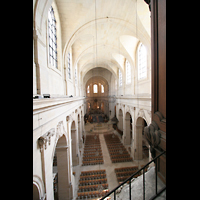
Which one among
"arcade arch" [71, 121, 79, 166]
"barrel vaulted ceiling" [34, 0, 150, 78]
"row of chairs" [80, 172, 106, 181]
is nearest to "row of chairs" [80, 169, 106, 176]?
"row of chairs" [80, 172, 106, 181]

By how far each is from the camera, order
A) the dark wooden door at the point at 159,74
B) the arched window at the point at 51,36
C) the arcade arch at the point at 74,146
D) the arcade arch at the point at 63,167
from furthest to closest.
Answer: the arcade arch at the point at 74,146 < the arcade arch at the point at 63,167 < the arched window at the point at 51,36 < the dark wooden door at the point at 159,74

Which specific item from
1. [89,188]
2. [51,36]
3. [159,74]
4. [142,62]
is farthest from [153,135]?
[142,62]

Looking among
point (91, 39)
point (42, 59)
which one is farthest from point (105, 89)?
point (42, 59)

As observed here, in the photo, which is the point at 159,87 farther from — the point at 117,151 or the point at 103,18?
the point at 117,151

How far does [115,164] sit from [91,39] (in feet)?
37.1

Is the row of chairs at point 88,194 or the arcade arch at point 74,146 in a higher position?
the arcade arch at point 74,146

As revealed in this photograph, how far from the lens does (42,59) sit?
11.6 feet

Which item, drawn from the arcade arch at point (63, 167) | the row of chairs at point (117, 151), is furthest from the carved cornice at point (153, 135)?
the row of chairs at point (117, 151)

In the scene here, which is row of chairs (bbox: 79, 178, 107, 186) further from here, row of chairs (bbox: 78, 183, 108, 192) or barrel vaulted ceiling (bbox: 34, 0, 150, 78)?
barrel vaulted ceiling (bbox: 34, 0, 150, 78)

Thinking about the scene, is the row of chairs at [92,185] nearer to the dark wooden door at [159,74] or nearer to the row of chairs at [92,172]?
the row of chairs at [92,172]

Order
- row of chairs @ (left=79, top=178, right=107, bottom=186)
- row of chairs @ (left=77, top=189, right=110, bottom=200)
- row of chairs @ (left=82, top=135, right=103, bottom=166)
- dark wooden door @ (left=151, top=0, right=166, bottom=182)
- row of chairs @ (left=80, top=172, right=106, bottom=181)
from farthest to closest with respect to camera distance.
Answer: row of chairs @ (left=82, top=135, right=103, bottom=166), row of chairs @ (left=80, top=172, right=106, bottom=181), row of chairs @ (left=79, top=178, right=107, bottom=186), row of chairs @ (left=77, top=189, right=110, bottom=200), dark wooden door @ (left=151, top=0, right=166, bottom=182)

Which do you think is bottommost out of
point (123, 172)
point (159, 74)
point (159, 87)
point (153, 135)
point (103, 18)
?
point (123, 172)

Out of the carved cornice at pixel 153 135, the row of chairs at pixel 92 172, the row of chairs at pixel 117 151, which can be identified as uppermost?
the carved cornice at pixel 153 135

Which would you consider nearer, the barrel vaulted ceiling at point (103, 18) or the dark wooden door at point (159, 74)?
the dark wooden door at point (159, 74)
